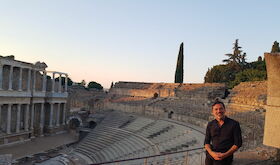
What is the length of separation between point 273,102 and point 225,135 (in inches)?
76.5

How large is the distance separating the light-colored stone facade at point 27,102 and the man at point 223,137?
81.5 feet

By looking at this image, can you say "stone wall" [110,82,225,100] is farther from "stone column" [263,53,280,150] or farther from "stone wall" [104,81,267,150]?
"stone column" [263,53,280,150]

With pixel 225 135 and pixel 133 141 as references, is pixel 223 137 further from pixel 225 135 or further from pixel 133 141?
pixel 133 141

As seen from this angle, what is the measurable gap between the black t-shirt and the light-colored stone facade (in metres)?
24.8

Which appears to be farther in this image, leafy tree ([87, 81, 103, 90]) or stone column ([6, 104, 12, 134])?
leafy tree ([87, 81, 103, 90])

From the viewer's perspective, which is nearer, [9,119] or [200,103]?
[9,119]

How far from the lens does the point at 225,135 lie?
476 centimetres

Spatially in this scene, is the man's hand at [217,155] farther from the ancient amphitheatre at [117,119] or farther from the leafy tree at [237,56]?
the leafy tree at [237,56]

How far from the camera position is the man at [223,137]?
4703 mm

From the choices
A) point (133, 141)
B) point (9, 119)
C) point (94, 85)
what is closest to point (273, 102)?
point (133, 141)

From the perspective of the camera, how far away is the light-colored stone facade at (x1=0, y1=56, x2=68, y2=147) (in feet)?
85.6

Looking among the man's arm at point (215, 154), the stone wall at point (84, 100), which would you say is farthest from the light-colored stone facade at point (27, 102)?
the man's arm at point (215, 154)

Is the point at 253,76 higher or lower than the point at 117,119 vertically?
higher

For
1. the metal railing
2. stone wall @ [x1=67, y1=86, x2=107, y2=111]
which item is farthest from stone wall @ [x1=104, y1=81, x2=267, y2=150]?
stone wall @ [x1=67, y1=86, x2=107, y2=111]
